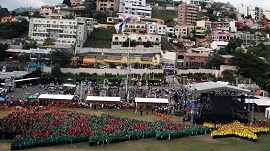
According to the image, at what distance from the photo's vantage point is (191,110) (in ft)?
92.4

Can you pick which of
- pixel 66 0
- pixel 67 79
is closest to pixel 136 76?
pixel 67 79

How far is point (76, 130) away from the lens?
19.6 m

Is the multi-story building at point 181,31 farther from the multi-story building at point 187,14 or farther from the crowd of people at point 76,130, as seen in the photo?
the crowd of people at point 76,130

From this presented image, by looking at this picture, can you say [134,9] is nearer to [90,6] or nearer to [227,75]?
[90,6]

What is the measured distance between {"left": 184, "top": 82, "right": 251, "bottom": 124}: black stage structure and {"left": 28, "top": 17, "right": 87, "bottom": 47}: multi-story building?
3510cm

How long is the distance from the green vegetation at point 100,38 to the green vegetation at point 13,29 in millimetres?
11590

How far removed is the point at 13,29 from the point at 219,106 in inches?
1815

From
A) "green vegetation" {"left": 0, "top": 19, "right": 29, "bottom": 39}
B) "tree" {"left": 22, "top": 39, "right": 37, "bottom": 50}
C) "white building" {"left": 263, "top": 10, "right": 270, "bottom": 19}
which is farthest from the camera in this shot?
"white building" {"left": 263, "top": 10, "right": 270, "bottom": 19}

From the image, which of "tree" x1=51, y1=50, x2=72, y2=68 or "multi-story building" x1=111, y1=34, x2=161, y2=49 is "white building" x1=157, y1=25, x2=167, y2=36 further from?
"tree" x1=51, y1=50, x2=72, y2=68

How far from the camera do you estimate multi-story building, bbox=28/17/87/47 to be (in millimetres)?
59938

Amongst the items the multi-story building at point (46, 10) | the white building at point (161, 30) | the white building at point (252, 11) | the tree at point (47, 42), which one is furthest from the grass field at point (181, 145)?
the white building at point (252, 11)

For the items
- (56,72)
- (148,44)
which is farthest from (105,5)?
(56,72)

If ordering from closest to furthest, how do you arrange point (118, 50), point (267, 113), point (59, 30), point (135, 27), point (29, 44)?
1. point (267, 113)
2. point (29, 44)
3. point (118, 50)
4. point (59, 30)
5. point (135, 27)

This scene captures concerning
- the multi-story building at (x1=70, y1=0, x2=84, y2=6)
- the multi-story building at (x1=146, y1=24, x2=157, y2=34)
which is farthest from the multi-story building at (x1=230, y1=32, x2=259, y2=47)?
the multi-story building at (x1=70, y1=0, x2=84, y2=6)
